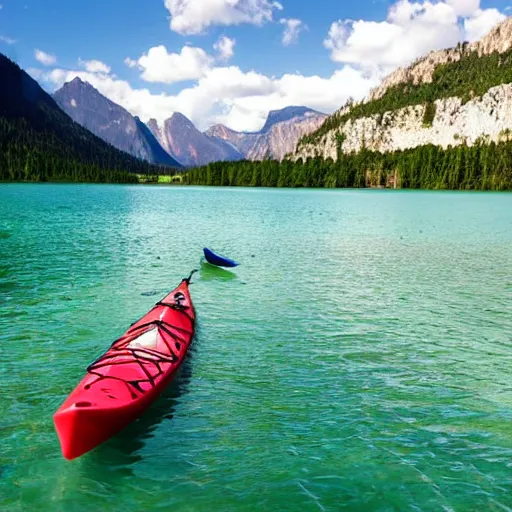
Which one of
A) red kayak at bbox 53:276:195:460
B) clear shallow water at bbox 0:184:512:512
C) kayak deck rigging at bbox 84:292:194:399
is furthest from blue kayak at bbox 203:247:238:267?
kayak deck rigging at bbox 84:292:194:399

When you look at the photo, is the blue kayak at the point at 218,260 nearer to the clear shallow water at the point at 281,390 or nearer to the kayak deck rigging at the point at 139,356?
the clear shallow water at the point at 281,390

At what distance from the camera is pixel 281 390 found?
13.0m

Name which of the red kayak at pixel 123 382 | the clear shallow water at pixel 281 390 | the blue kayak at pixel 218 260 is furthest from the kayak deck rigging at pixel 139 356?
the blue kayak at pixel 218 260

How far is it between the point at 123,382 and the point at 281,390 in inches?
164

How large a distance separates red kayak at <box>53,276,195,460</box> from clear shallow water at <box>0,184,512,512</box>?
0.62 m

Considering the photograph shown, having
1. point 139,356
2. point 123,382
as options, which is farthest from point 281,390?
point 123,382

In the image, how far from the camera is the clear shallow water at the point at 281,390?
8969 millimetres

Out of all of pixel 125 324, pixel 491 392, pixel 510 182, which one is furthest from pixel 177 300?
pixel 510 182

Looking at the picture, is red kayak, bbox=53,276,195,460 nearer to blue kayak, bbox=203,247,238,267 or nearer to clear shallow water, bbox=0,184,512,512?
clear shallow water, bbox=0,184,512,512

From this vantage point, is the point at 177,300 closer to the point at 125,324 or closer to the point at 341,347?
the point at 125,324

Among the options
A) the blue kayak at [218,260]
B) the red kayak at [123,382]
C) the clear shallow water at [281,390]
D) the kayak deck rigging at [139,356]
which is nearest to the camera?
the clear shallow water at [281,390]

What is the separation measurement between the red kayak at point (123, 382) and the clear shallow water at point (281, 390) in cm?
62

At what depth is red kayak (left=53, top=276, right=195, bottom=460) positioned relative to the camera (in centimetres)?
913

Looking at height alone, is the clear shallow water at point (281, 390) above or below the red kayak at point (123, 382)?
below
